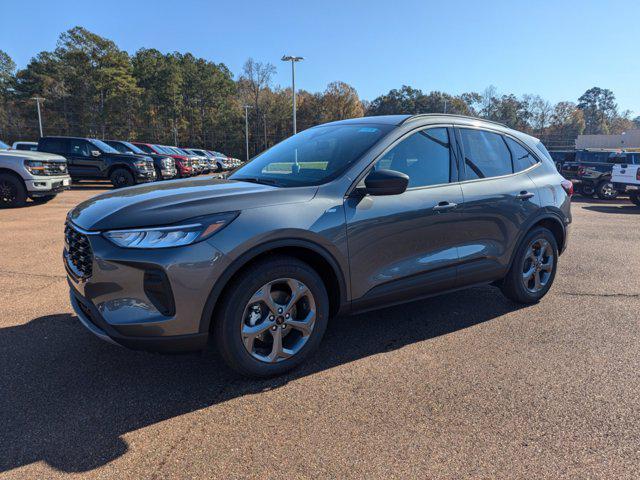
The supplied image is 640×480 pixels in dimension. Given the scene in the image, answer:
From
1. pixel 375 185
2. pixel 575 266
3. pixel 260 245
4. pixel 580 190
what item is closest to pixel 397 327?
pixel 375 185

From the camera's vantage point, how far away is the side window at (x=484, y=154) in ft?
12.8

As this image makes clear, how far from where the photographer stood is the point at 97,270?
2521 mm

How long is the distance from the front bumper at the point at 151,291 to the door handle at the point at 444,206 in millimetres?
1783

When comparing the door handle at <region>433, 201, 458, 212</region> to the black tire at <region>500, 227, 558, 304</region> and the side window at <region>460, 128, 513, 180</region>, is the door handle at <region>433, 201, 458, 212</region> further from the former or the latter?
the black tire at <region>500, 227, 558, 304</region>

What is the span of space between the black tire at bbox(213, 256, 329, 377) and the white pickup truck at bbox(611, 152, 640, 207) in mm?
16412

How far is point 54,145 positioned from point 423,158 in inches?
652

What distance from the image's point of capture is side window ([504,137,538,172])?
170 inches

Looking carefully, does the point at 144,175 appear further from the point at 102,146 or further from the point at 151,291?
the point at 151,291

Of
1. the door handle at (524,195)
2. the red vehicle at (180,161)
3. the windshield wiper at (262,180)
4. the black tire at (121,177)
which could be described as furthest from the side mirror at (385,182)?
the red vehicle at (180,161)

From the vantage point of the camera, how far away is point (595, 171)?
17.8m

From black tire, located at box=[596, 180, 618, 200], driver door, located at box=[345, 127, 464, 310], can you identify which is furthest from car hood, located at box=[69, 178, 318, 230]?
black tire, located at box=[596, 180, 618, 200]

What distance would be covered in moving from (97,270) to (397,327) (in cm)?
248

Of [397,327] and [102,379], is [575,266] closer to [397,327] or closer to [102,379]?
[397,327]

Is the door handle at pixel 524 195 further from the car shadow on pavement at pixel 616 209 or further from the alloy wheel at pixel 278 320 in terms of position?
the car shadow on pavement at pixel 616 209
